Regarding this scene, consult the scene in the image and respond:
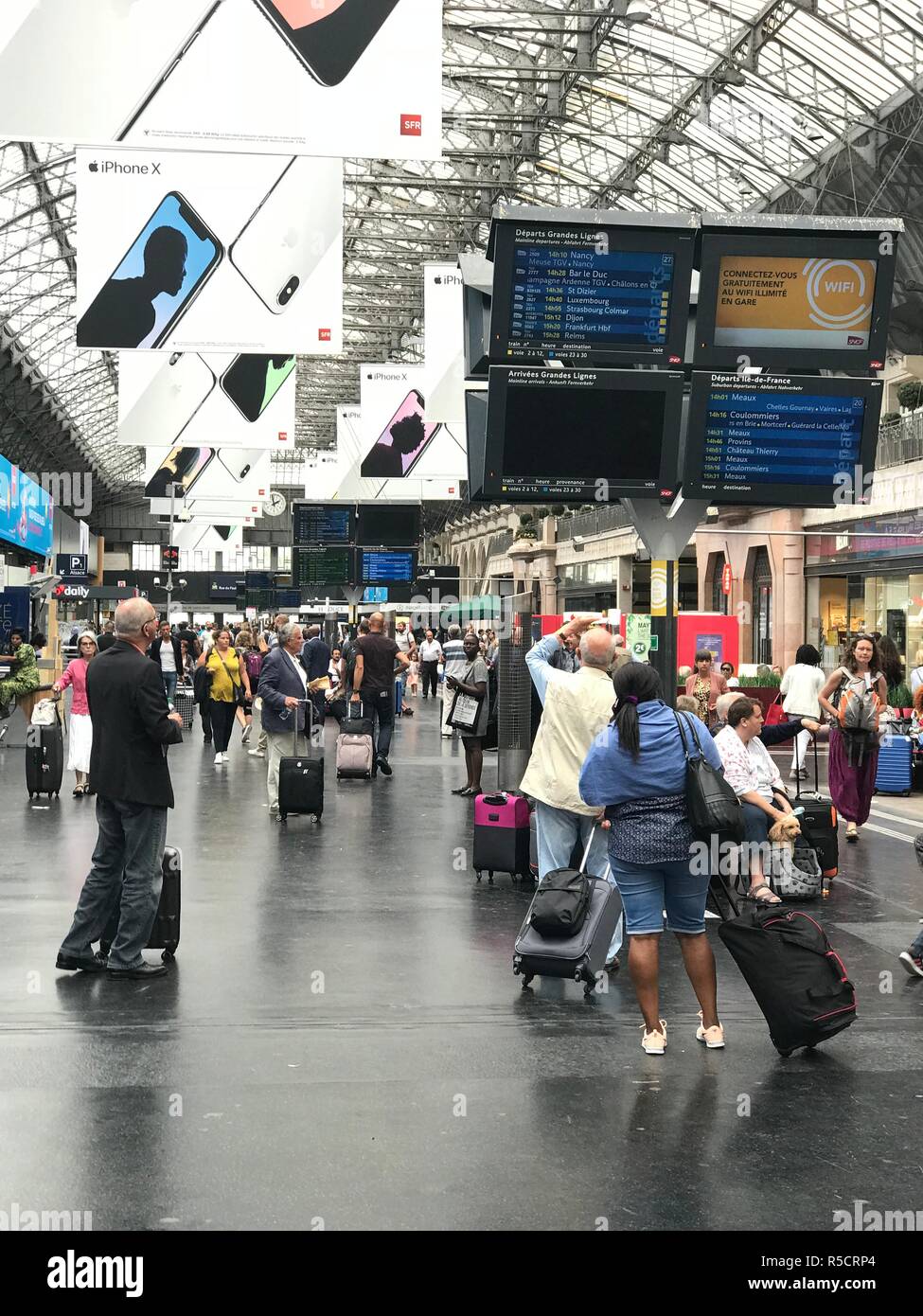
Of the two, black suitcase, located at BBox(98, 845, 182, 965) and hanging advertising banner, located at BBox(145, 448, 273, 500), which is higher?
hanging advertising banner, located at BBox(145, 448, 273, 500)

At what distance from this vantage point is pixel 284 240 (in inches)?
524

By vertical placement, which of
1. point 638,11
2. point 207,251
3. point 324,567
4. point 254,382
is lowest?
point 324,567

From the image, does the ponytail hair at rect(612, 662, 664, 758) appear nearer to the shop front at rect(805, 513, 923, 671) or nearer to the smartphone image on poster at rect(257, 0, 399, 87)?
the smartphone image on poster at rect(257, 0, 399, 87)

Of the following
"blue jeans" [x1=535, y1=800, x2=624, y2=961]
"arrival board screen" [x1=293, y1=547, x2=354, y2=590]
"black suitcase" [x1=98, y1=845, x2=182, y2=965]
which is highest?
"arrival board screen" [x1=293, y1=547, x2=354, y2=590]

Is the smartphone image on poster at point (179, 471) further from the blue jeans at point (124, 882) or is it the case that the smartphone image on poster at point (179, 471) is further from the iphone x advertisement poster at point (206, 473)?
the blue jeans at point (124, 882)

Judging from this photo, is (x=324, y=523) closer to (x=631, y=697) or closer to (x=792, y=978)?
(x=631, y=697)

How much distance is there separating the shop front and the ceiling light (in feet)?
34.0

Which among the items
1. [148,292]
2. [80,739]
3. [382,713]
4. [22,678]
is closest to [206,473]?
[22,678]

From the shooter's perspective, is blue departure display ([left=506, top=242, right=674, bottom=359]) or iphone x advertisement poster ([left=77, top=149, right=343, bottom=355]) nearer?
blue departure display ([left=506, top=242, right=674, bottom=359])

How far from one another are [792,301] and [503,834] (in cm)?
425

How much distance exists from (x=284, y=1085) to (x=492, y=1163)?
1181 mm

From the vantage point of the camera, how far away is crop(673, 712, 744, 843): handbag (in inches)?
242

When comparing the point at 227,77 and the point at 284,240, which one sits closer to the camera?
the point at 227,77

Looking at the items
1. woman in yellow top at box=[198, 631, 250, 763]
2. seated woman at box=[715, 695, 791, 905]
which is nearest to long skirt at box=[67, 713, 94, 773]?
woman in yellow top at box=[198, 631, 250, 763]
